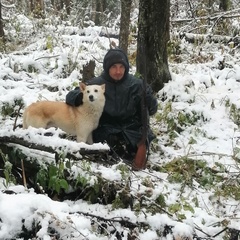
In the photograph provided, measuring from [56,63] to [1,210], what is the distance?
5.46m

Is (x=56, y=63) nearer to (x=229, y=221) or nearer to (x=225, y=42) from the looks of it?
(x=225, y=42)

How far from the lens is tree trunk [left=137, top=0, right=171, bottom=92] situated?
6.20 metres

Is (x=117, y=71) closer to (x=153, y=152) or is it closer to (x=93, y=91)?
(x=93, y=91)

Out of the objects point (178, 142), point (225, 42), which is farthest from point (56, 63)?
point (225, 42)

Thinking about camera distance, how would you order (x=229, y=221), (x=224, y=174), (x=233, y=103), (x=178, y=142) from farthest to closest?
(x=233, y=103)
(x=178, y=142)
(x=224, y=174)
(x=229, y=221)

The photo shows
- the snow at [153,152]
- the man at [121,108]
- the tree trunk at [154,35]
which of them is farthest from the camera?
the tree trunk at [154,35]

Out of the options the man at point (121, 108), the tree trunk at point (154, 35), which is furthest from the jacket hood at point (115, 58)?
the tree trunk at point (154, 35)

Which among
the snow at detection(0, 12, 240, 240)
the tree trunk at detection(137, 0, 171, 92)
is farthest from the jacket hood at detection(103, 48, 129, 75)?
the tree trunk at detection(137, 0, 171, 92)

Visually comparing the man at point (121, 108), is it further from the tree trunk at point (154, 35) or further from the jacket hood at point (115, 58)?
the tree trunk at point (154, 35)

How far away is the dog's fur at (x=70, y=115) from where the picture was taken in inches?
188

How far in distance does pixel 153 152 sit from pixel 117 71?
1.20 metres

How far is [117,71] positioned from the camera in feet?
15.8

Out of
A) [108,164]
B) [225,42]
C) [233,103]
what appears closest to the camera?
[108,164]

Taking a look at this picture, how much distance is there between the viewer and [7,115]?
18.9ft
